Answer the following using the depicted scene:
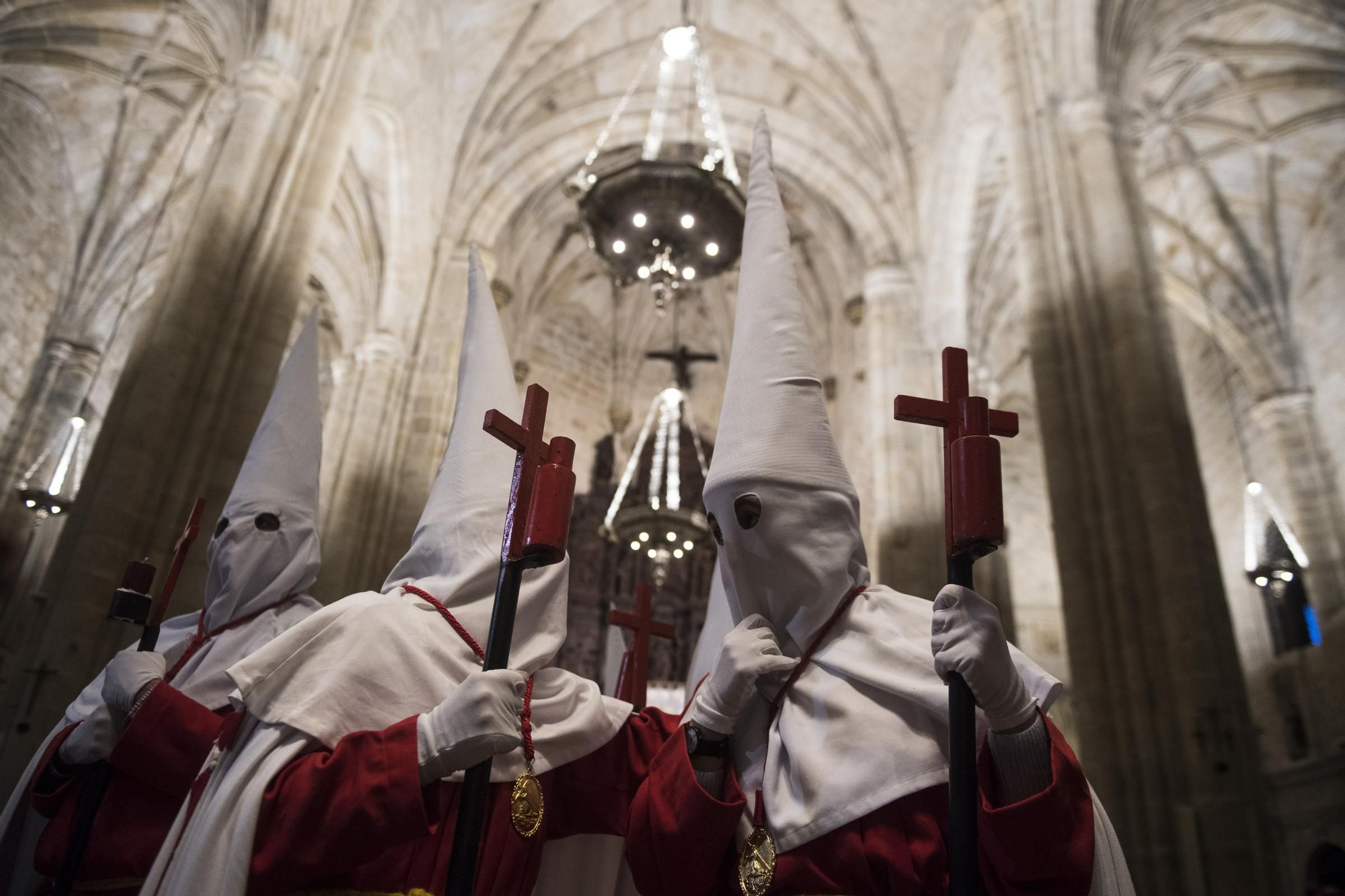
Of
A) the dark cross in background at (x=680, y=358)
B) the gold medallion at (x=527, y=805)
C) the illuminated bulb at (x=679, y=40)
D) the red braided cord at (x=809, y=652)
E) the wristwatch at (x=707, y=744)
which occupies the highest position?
the illuminated bulb at (x=679, y=40)

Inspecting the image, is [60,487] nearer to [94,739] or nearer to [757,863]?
[94,739]

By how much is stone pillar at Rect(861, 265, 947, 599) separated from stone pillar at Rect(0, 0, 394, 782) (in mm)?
6780

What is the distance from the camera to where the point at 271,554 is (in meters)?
2.54

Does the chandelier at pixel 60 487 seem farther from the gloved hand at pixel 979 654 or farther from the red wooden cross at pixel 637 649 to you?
the gloved hand at pixel 979 654

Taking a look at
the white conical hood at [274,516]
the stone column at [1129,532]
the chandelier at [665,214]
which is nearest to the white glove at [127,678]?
the white conical hood at [274,516]

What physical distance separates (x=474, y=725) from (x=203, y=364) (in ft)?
17.7

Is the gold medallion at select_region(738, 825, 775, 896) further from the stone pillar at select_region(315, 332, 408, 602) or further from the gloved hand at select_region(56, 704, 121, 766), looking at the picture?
the stone pillar at select_region(315, 332, 408, 602)

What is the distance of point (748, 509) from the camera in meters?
1.69

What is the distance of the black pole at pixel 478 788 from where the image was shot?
1.41m

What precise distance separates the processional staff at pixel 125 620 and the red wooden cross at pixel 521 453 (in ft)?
3.69

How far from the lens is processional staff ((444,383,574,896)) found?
1.53m

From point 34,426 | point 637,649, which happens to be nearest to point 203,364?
point 637,649

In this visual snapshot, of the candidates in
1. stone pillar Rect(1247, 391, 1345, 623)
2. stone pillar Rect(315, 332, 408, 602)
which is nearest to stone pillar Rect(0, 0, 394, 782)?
stone pillar Rect(315, 332, 408, 602)

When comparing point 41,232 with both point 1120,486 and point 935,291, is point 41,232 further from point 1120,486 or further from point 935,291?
point 1120,486
